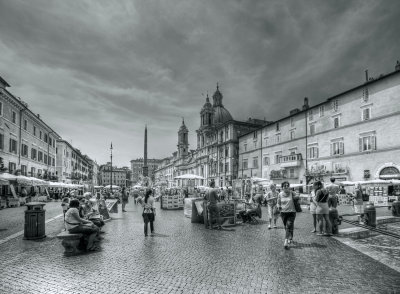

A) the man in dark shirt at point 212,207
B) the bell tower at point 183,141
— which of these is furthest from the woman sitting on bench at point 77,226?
the bell tower at point 183,141

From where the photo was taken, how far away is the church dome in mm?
85812

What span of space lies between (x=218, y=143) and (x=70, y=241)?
64.9 m

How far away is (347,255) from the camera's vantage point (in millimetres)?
7648

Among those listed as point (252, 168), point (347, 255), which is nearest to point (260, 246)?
point (347, 255)

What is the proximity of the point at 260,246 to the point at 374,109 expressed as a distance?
28828mm

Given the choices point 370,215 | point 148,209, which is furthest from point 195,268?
point 370,215

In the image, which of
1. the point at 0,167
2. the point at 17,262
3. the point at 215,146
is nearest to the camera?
the point at 17,262

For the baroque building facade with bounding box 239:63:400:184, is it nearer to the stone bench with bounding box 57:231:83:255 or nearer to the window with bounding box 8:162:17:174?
the stone bench with bounding box 57:231:83:255

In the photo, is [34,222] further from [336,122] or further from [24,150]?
[336,122]

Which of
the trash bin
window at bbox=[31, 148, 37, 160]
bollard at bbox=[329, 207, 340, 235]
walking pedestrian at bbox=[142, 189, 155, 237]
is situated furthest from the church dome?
the trash bin

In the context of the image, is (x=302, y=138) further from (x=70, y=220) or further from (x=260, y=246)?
(x=70, y=220)

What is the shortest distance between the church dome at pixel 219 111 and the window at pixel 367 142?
54.0m

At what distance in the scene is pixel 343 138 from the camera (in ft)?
116

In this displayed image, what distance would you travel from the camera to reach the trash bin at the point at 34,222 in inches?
385
